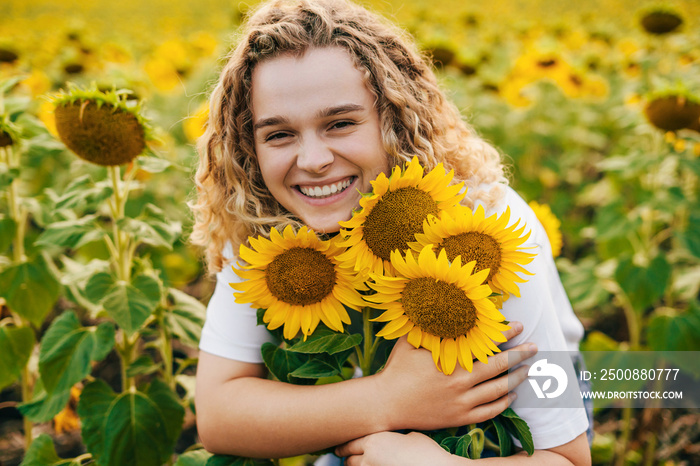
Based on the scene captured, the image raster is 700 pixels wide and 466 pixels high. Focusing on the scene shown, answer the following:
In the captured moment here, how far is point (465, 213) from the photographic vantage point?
2.77 ft

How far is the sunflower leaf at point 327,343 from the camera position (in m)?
0.93

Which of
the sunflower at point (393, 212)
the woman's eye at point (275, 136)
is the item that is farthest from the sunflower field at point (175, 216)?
the sunflower at point (393, 212)

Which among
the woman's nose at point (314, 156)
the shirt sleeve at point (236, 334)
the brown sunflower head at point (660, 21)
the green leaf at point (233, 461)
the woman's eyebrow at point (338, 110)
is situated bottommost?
the green leaf at point (233, 461)

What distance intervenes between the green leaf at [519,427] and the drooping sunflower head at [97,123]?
0.94 metres

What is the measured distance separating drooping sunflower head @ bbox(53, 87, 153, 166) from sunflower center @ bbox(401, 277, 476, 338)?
2.36 ft

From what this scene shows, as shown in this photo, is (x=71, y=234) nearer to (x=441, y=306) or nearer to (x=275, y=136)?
(x=275, y=136)

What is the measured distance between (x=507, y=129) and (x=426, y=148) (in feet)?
6.70

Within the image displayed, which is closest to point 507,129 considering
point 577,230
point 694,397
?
point 577,230

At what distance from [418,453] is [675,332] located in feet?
4.56

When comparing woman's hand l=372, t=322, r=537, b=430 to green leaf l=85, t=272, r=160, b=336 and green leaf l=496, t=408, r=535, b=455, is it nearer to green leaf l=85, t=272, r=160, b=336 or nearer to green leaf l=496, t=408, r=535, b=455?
green leaf l=496, t=408, r=535, b=455

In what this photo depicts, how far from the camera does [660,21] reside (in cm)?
252

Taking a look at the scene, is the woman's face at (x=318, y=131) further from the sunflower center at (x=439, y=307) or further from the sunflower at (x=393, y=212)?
the sunflower center at (x=439, y=307)

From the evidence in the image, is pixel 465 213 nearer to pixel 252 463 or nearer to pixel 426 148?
pixel 426 148

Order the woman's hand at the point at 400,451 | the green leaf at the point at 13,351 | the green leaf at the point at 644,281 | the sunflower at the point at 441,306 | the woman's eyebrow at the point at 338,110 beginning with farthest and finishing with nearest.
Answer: the green leaf at the point at 644,281 < the green leaf at the point at 13,351 < the woman's eyebrow at the point at 338,110 < the woman's hand at the point at 400,451 < the sunflower at the point at 441,306
